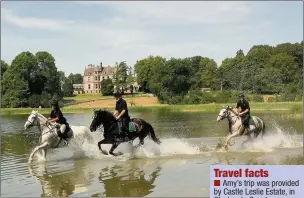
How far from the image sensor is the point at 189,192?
31.8ft

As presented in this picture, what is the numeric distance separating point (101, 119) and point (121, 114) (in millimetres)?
707

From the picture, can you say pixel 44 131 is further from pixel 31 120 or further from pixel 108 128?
pixel 108 128

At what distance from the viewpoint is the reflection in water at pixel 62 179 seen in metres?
10.3

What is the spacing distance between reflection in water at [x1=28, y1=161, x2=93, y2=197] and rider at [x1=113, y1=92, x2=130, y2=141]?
1.87m

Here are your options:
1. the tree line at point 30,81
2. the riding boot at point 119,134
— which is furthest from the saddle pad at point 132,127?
the tree line at point 30,81

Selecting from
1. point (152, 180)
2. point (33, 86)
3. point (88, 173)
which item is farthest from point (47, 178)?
point (33, 86)

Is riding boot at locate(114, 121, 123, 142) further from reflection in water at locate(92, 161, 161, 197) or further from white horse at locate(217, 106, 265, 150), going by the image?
white horse at locate(217, 106, 265, 150)

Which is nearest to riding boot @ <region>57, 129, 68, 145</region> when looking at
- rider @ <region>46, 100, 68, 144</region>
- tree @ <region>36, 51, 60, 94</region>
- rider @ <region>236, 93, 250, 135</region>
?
rider @ <region>46, 100, 68, 144</region>

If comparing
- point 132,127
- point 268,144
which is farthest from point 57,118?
point 268,144

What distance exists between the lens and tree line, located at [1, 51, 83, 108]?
7250 centimetres

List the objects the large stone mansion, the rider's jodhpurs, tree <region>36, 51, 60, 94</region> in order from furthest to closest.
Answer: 1. the large stone mansion
2. tree <region>36, 51, 60, 94</region>
3. the rider's jodhpurs

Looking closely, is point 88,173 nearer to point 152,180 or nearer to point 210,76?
point 152,180

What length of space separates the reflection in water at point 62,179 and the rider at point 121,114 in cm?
187

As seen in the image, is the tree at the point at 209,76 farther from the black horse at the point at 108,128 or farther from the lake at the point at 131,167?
the black horse at the point at 108,128
